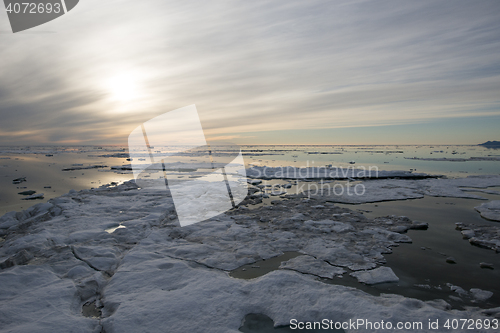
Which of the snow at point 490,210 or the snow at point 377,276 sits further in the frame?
the snow at point 490,210

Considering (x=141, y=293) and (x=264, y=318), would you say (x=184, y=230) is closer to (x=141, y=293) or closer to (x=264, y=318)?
(x=141, y=293)

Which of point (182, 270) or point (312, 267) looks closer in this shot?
point (182, 270)

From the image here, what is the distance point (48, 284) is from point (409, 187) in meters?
15.0

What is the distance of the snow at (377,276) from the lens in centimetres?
430

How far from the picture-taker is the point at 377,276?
14.5ft

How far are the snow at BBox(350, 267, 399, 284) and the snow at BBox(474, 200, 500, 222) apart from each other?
5.79 metres

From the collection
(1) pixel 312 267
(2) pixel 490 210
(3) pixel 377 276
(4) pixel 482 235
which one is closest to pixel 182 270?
(1) pixel 312 267

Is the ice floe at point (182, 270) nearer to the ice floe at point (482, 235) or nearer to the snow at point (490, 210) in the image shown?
the ice floe at point (482, 235)

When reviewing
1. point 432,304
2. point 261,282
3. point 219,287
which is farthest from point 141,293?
point 432,304

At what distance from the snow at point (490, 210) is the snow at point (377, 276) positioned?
579 cm

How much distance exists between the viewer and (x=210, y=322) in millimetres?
3305

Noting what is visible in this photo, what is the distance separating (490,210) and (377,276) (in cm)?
720

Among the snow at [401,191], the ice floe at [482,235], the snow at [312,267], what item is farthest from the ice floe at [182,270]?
the snow at [401,191]

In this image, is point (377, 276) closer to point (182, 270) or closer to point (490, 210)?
point (182, 270)
